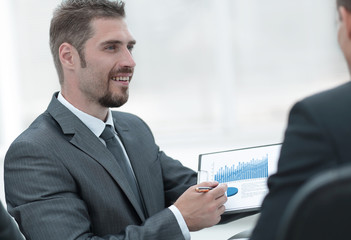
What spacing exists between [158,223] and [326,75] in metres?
2.42

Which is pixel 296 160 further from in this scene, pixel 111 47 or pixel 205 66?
pixel 205 66

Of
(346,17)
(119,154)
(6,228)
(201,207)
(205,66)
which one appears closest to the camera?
(346,17)

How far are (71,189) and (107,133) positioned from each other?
0.31 m

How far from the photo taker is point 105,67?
6.29 ft

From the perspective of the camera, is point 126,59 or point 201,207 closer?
point 201,207

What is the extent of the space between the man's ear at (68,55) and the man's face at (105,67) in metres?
0.04

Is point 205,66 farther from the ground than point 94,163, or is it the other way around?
point 94,163

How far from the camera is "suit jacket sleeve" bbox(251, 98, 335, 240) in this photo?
78 centimetres

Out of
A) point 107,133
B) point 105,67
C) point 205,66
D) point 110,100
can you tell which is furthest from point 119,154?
point 205,66

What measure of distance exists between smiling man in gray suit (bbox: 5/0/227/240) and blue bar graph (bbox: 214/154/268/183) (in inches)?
5.1

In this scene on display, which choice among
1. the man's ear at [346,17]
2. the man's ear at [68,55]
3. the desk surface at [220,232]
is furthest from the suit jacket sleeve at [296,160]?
the desk surface at [220,232]

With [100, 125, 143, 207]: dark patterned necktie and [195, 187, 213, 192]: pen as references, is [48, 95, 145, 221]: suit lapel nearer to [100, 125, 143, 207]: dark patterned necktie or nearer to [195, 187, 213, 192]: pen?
[100, 125, 143, 207]: dark patterned necktie

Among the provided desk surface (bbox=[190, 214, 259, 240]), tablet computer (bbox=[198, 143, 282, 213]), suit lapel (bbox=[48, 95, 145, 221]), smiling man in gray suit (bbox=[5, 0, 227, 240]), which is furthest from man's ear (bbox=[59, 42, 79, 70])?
desk surface (bbox=[190, 214, 259, 240])

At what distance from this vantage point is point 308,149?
2.61 feet
